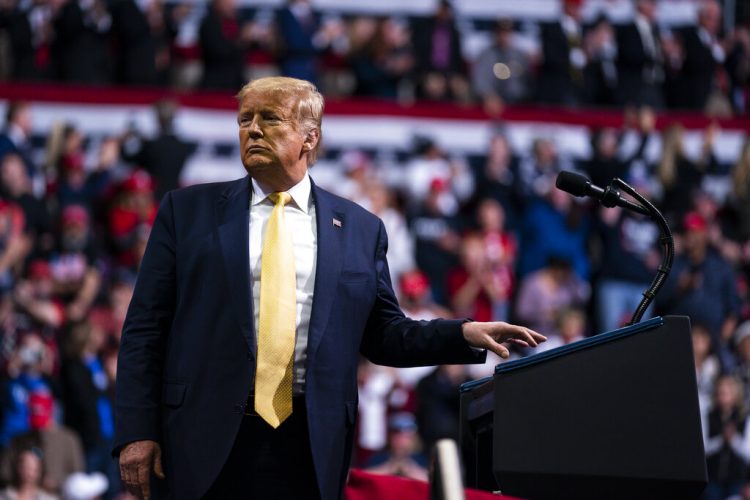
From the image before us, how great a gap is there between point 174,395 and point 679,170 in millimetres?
9494

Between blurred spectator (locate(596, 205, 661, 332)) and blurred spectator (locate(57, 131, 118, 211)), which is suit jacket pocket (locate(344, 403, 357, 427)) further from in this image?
blurred spectator (locate(596, 205, 661, 332))

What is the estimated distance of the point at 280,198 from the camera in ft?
12.9

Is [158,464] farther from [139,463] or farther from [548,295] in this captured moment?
→ [548,295]

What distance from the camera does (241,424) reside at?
12.3 feet

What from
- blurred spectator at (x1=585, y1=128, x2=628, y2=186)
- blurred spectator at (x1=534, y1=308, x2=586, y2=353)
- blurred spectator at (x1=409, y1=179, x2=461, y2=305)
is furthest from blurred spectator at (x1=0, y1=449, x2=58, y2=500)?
blurred spectator at (x1=585, y1=128, x2=628, y2=186)

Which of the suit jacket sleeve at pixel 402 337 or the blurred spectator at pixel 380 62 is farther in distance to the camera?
the blurred spectator at pixel 380 62

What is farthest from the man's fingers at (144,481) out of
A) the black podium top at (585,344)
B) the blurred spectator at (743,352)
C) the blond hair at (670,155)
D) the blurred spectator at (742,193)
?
the blurred spectator at (742,193)

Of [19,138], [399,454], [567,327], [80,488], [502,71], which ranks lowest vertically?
[80,488]

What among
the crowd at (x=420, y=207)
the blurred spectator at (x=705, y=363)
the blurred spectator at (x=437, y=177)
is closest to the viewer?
the crowd at (x=420, y=207)

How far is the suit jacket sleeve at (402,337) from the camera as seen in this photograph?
393 centimetres

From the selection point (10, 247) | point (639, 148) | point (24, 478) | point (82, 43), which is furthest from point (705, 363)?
point (82, 43)

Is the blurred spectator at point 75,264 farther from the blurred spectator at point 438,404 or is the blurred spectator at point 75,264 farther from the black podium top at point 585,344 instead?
the black podium top at point 585,344

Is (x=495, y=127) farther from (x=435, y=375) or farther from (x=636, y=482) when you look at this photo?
(x=636, y=482)

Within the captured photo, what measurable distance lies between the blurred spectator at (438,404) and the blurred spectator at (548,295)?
128 cm
